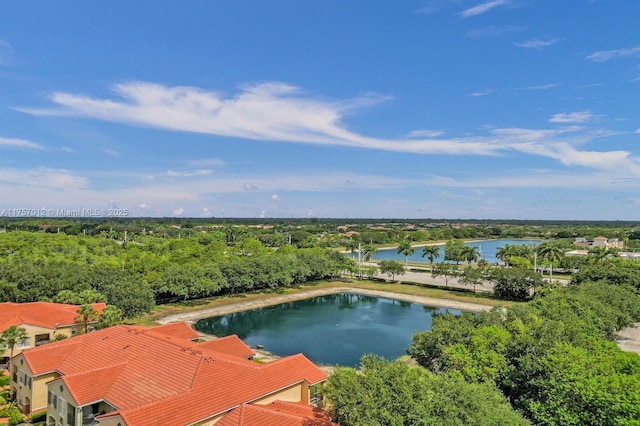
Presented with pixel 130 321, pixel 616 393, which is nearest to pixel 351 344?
pixel 130 321

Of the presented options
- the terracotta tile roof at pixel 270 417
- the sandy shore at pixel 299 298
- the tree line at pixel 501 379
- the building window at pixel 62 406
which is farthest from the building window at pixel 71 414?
the sandy shore at pixel 299 298

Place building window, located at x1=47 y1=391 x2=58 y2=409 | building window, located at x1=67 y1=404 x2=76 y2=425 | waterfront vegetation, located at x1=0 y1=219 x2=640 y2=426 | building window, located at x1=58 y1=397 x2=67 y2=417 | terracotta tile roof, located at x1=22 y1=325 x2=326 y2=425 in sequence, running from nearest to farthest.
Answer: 1. waterfront vegetation, located at x1=0 y1=219 x2=640 y2=426
2. terracotta tile roof, located at x1=22 y1=325 x2=326 y2=425
3. building window, located at x1=67 y1=404 x2=76 y2=425
4. building window, located at x1=58 y1=397 x2=67 y2=417
5. building window, located at x1=47 y1=391 x2=58 y2=409

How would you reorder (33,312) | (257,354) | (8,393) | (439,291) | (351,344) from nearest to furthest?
(8,393) < (33,312) < (257,354) < (351,344) < (439,291)

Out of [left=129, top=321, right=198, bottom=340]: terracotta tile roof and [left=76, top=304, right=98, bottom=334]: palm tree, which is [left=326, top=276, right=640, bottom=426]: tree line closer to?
[left=129, top=321, right=198, bottom=340]: terracotta tile roof

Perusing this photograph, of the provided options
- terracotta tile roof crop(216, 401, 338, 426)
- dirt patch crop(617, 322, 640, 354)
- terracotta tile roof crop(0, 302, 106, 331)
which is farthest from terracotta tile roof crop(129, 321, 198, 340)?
dirt patch crop(617, 322, 640, 354)

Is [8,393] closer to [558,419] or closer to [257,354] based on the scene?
[257,354]

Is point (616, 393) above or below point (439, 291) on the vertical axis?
above
